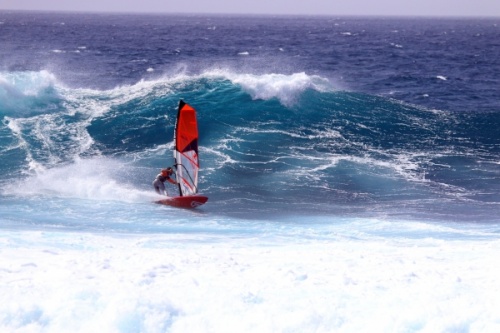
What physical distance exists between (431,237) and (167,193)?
6739 mm

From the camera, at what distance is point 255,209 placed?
15.6m

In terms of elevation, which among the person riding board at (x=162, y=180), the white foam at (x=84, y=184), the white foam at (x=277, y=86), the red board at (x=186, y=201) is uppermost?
the white foam at (x=277, y=86)

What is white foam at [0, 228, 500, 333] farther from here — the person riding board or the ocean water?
the person riding board

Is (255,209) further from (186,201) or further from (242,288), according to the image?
(242,288)

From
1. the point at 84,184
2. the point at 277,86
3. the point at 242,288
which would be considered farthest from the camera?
the point at 277,86

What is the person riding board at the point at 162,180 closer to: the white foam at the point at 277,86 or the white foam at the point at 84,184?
the white foam at the point at 84,184

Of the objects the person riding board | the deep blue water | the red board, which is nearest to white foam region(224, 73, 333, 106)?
the deep blue water

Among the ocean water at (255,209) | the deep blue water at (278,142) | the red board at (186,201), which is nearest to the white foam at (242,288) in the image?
the ocean water at (255,209)

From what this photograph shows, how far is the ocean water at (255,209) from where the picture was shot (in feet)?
28.0

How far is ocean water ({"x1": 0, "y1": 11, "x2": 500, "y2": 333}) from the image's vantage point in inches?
336

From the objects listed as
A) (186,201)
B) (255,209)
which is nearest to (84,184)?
(186,201)

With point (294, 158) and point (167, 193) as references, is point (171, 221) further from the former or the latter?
point (294, 158)

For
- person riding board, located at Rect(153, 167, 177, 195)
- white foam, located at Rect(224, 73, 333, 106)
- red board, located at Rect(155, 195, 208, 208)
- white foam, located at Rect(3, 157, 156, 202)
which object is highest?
white foam, located at Rect(224, 73, 333, 106)

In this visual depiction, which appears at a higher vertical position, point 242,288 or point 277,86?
point 277,86
